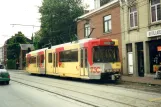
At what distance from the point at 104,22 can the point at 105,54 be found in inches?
436

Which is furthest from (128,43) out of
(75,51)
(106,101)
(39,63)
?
(106,101)

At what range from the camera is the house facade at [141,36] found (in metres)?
23.2

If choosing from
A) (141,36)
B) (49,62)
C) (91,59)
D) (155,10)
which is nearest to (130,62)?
(141,36)

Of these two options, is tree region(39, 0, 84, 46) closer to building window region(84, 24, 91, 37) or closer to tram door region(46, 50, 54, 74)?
building window region(84, 24, 91, 37)

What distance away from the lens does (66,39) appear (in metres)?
43.9

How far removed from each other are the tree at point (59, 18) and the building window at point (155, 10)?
753 inches

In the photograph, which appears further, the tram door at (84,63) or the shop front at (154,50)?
the shop front at (154,50)

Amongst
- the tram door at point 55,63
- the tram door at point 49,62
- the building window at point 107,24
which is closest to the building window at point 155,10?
the building window at point 107,24

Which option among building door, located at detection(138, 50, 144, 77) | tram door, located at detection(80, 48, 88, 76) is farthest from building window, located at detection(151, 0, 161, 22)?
tram door, located at detection(80, 48, 88, 76)

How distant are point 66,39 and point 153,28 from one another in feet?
73.5

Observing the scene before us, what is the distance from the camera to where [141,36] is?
2453 cm

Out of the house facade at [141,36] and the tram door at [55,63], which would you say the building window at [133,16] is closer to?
the house facade at [141,36]

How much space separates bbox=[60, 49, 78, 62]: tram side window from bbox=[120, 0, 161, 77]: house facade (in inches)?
241

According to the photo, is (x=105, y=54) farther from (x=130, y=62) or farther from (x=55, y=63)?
(x=55, y=63)
